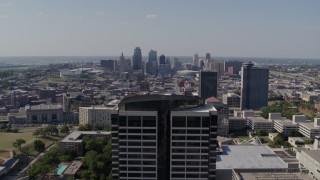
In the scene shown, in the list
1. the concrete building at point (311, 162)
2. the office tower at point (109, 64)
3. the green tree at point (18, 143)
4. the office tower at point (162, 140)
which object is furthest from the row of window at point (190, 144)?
the office tower at point (109, 64)

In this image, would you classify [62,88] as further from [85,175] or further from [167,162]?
[167,162]

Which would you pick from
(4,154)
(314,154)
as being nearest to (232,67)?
(314,154)

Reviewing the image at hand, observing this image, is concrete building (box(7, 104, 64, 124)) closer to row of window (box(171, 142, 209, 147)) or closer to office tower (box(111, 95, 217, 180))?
office tower (box(111, 95, 217, 180))

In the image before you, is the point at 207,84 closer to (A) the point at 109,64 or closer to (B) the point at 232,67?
(B) the point at 232,67

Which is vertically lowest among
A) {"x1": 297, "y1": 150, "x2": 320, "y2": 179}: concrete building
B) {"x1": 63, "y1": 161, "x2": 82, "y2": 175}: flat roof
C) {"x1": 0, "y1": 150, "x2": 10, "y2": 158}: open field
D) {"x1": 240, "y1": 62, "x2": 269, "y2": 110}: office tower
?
{"x1": 0, "y1": 150, "x2": 10, "y2": 158}: open field

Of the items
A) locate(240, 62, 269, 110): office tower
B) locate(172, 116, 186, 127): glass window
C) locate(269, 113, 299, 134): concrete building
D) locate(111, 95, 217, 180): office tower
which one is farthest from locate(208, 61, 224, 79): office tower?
locate(172, 116, 186, 127): glass window

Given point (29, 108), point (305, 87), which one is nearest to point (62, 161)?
point (29, 108)
